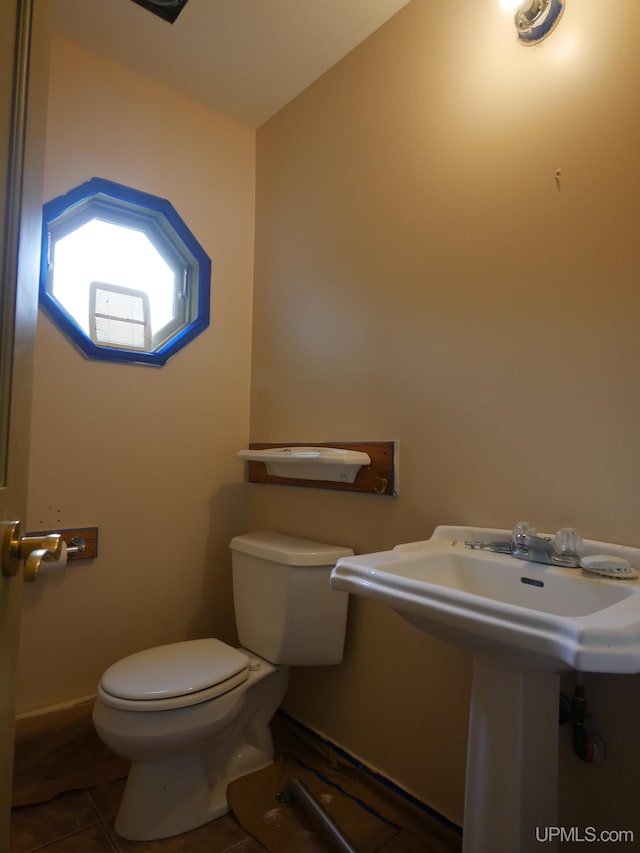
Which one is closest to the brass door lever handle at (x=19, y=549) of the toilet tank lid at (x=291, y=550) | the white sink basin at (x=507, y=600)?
the white sink basin at (x=507, y=600)

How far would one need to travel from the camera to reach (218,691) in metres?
1.28

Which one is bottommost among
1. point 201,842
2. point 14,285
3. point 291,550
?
point 201,842

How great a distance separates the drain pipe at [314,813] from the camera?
1188mm

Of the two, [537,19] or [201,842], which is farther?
[201,842]

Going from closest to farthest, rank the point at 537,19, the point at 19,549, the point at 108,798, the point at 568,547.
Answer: the point at 19,549 → the point at 568,547 → the point at 537,19 → the point at 108,798

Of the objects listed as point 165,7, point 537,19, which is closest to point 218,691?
point 537,19

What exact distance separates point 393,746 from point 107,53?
2558 millimetres

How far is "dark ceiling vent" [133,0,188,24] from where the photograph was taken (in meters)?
1.50

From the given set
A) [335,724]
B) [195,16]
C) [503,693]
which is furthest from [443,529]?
[195,16]

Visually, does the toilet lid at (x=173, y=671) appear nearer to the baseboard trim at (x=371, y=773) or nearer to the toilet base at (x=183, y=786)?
the toilet base at (x=183, y=786)

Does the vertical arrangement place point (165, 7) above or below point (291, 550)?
above

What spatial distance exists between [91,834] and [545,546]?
142 centimetres

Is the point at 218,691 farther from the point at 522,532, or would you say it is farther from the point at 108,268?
the point at 108,268

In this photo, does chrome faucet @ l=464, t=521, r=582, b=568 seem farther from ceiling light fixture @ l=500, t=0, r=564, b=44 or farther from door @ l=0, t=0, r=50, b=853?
ceiling light fixture @ l=500, t=0, r=564, b=44
